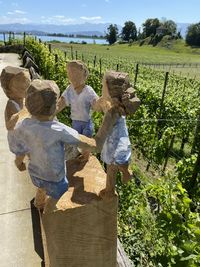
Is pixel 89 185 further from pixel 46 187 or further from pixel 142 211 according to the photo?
pixel 142 211

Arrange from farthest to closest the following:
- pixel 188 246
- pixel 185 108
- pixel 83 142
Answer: pixel 185 108
pixel 83 142
pixel 188 246

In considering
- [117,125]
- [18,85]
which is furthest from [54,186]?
[18,85]

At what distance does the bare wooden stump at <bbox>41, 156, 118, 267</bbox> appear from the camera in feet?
8.11

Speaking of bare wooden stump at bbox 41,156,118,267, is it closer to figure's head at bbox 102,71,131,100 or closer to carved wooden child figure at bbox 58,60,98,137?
figure's head at bbox 102,71,131,100

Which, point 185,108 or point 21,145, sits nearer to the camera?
point 21,145

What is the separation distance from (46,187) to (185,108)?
679 cm

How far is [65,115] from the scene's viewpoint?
24.1ft

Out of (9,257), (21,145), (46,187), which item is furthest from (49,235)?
(9,257)

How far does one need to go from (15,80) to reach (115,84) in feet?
3.41

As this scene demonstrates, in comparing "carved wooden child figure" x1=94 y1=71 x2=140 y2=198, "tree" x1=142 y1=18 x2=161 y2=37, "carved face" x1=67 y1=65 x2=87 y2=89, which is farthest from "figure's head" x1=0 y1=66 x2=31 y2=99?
"tree" x1=142 y1=18 x2=161 y2=37

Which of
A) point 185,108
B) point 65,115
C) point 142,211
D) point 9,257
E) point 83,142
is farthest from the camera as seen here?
point 185,108

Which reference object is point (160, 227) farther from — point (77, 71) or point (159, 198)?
point (77, 71)

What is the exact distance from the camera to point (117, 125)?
2469 mm

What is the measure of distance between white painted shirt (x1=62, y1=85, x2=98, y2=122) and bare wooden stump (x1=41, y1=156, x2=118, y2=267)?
919 mm
